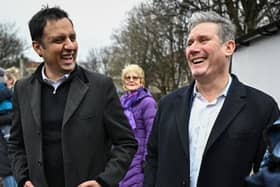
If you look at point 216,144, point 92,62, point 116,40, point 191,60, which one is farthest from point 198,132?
point 92,62

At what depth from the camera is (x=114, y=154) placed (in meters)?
3.19

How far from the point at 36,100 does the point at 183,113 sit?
94cm

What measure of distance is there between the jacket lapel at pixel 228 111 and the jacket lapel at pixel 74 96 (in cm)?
85

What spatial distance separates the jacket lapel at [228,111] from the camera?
287 centimetres

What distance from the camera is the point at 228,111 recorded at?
2922 mm

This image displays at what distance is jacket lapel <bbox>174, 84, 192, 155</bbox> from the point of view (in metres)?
2.99

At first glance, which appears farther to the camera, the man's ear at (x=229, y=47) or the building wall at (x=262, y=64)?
the building wall at (x=262, y=64)

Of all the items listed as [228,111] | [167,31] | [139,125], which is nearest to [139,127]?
[139,125]

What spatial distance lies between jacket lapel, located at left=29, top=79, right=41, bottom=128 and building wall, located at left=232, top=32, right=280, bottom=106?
1167 centimetres

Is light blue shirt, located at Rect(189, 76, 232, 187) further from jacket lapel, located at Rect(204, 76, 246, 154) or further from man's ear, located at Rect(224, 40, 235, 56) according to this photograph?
man's ear, located at Rect(224, 40, 235, 56)

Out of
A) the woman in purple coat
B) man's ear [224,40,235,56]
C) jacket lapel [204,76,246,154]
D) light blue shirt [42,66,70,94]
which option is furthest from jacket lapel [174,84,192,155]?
the woman in purple coat

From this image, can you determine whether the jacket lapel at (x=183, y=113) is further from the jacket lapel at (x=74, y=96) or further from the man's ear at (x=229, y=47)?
the jacket lapel at (x=74, y=96)

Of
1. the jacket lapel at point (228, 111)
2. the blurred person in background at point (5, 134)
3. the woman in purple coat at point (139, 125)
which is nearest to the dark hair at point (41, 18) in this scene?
the jacket lapel at point (228, 111)

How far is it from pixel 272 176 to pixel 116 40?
43.4 metres
